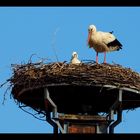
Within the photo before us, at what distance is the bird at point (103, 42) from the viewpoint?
31.0 ft

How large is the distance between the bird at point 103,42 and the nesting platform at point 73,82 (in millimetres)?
1292

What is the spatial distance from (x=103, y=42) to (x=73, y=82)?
2275mm

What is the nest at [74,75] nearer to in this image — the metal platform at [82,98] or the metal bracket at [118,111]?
the metal platform at [82,98]

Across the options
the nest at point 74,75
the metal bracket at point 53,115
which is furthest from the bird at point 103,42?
the metal bracket at point 53,115

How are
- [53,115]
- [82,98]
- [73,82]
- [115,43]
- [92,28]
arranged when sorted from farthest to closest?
[92,28], [115,43], [82,98], [53,115], [73,82]

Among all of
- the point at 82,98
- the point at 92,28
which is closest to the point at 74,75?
the point at 82,98

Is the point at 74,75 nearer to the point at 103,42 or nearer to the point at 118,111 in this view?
the point at 118,111

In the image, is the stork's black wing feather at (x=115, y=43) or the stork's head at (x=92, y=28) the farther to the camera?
the stork's head at (x=92, y=28)

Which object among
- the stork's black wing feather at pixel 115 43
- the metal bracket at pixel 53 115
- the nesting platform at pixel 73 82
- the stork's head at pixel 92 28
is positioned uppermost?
the stork's head at pixel 92 28

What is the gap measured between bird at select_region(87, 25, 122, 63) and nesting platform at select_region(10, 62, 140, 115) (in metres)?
1.29

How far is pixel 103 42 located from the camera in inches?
375
